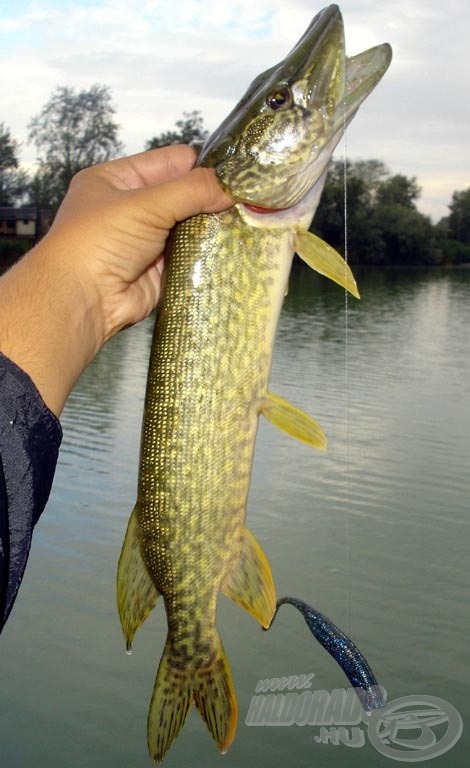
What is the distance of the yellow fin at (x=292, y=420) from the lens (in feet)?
6.88

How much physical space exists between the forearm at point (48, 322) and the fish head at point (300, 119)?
41cm

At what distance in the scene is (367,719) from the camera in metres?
6.85

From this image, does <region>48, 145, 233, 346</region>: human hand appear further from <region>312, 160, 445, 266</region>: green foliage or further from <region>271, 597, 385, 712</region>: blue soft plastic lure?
<region>312, 160, 445, 266</region>: green foliage

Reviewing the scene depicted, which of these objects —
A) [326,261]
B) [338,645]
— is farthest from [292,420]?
[338,645]

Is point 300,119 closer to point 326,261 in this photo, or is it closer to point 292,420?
point 326,261

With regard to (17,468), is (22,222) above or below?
above

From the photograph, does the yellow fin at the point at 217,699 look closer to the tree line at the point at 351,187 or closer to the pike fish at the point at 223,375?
the pike fish at the point at 223,375

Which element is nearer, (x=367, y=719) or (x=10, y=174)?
(x=367, y=719)

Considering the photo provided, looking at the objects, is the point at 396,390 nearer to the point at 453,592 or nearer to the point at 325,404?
the point at 325,404

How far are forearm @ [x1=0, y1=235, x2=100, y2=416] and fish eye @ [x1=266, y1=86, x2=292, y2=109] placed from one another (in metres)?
0.56

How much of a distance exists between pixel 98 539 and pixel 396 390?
23.2ft

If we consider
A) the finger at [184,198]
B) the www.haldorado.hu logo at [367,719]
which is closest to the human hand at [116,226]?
the finger at [184,198]

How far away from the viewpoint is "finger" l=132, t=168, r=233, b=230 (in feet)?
6.53

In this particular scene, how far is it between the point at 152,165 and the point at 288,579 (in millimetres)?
5825
